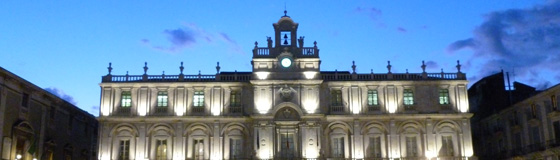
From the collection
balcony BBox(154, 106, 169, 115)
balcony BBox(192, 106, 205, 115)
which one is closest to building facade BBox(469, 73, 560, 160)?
balcony BBox(192, 106, 205, 115)

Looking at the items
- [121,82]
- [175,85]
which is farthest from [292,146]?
[121,82]

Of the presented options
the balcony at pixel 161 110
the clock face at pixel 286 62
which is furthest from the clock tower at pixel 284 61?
the balcony at pixel 161 110

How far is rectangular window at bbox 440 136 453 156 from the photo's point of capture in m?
54.0

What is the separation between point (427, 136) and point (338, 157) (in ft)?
25.9

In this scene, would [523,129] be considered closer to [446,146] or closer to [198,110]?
[446,146]

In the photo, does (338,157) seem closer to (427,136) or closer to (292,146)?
(292,146)

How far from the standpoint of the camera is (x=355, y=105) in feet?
181

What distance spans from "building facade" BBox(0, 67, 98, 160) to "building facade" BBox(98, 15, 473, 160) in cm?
403

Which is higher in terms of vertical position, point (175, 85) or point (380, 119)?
point (175, 85)

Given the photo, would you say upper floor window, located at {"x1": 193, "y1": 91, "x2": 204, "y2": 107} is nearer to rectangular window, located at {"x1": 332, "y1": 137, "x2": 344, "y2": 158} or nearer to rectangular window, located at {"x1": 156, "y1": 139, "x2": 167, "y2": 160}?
rectangular window, located at {"x1": 156, "y1": 139, "x2": 167, "y2": 160}

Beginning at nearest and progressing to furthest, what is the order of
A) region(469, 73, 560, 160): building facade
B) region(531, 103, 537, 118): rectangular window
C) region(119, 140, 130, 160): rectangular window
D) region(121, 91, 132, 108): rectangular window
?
region(469, 73, 560, 160): building facade < region(119, 140, 130, 160): rectangular window < region(531, 103, 537, 118): rectangular window < region(121, 91, 132, 108): rectangular window

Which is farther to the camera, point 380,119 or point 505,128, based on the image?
point 505,128

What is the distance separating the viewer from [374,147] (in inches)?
2140

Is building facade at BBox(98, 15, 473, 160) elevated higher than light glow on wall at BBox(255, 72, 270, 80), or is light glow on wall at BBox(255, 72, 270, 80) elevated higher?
light glow on wall at BBox(255, 72, 270, 80)
